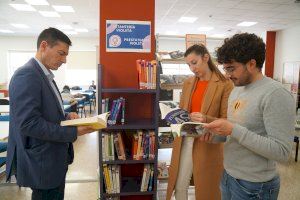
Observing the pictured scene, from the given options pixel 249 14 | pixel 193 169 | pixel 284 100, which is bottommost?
pixel 193 169

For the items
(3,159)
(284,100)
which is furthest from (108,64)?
(284,100)

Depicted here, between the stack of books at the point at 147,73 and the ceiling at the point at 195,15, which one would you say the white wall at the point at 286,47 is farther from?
the stack of books at the point at 147,73

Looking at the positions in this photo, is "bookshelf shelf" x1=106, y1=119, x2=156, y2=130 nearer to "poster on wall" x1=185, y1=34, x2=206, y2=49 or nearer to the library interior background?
the library interior background

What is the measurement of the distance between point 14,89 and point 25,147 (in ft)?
1.19

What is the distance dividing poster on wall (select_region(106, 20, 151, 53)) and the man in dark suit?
2.80 feet

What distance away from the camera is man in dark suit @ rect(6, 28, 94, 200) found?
1.47 m

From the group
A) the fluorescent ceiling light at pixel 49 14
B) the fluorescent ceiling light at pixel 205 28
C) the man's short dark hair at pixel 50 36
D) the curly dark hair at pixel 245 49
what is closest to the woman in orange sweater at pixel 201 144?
the curly dark hair at pixel 245 49

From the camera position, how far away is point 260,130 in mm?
1240

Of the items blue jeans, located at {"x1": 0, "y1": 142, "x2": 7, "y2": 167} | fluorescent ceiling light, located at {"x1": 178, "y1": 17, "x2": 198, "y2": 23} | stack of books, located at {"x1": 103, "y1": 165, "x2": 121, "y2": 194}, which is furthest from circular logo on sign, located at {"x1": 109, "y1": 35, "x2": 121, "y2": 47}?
fluorescent ceiling light, located at {"x1": 178, "y1": 17, "x2": 198, "y2": 23}

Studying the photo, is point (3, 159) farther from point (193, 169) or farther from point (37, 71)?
point (193, 169)

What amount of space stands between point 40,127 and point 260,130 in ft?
3.93

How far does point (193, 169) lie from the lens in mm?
2135

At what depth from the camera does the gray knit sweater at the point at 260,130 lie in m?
1.15

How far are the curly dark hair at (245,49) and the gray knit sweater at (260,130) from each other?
0.13 metres
